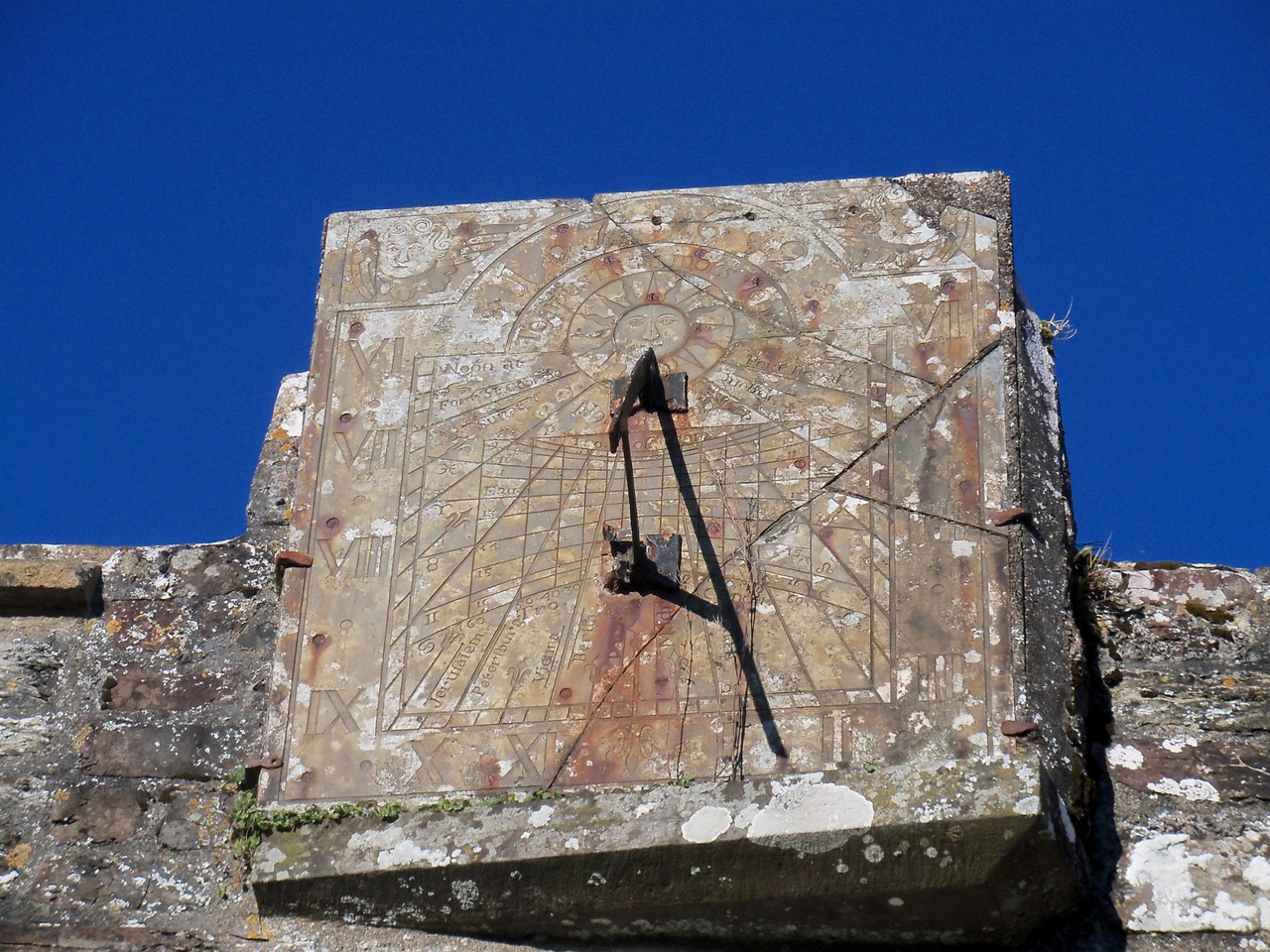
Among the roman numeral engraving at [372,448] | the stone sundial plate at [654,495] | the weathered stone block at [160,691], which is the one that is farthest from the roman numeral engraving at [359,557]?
the weathered stone block at [160,691]

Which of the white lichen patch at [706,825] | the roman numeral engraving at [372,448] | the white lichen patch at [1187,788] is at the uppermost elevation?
the roman numeral engraving at [372,448]

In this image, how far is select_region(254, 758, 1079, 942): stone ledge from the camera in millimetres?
5445

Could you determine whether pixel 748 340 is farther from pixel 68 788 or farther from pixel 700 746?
pixel 68 788

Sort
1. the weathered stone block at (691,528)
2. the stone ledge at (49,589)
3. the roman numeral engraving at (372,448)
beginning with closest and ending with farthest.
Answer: the weathered stone block at (691,528) → the roman numeral engraving at (372,448) → the stone ledge at (49,589)

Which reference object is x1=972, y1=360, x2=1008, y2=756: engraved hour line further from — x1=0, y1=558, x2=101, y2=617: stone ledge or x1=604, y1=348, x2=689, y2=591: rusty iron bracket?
x1=0, y1=558, x2=101, y2=617: stone ledge

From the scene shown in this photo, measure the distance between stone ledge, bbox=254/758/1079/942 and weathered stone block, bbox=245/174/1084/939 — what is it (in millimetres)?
15

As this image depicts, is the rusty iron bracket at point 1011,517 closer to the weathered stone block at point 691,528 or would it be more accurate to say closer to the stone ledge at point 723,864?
the weathered stone block at point 691,528

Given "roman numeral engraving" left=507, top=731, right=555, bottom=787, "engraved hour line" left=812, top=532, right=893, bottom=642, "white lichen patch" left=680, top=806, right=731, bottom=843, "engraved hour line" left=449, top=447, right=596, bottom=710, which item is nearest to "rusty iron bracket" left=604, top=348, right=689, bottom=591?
"engraved hour line" left=449, top=447, right=596, bottom=710

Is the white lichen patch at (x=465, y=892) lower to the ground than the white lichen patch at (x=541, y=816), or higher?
lower

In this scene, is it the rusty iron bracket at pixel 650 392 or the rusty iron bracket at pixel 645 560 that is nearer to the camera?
the rusty iron bracket at pixel 645 560

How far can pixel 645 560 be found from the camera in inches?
245

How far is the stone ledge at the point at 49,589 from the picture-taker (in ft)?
22.3

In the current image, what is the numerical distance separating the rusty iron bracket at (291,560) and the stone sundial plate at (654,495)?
6cm

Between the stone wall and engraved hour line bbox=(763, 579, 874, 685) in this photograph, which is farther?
engraved hour line bbox=(763, 579, 874, 685)
